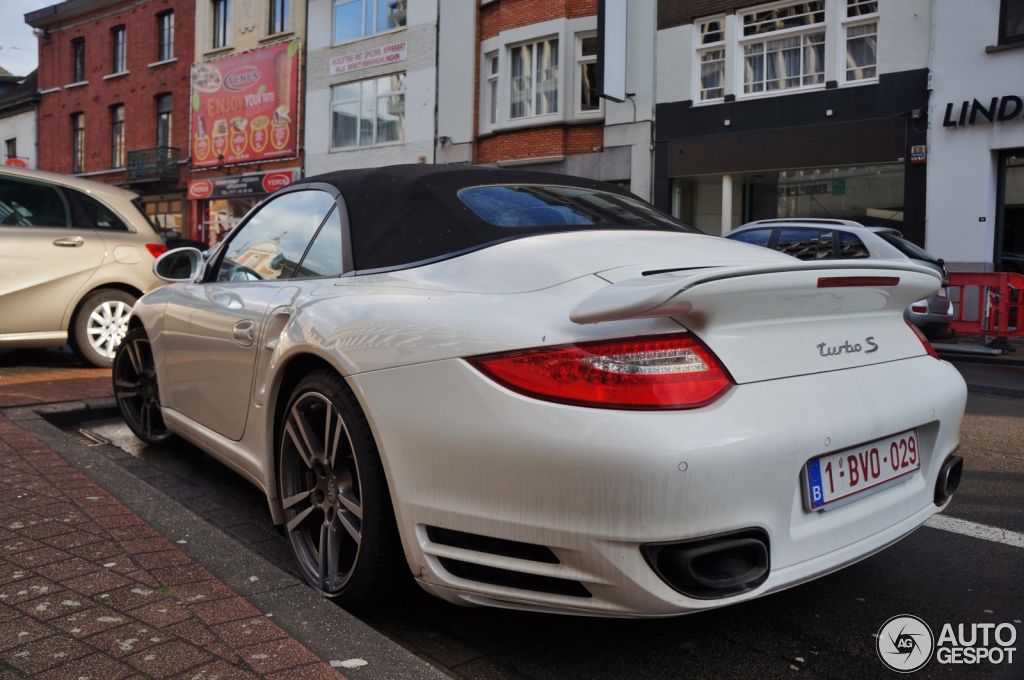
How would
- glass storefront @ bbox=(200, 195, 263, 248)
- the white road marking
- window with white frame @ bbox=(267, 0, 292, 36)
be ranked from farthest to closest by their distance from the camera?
glass storefront @ bbox=(200, 195, 263, 248) → window with white frame @ bbox=(267, 0, 292, 36) → the white road marking

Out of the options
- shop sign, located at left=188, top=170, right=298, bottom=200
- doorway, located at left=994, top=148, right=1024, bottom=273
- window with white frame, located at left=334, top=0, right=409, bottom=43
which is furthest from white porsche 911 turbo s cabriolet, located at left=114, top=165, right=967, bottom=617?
shop sign, located at left=188, top=170, right=298, bottom=200

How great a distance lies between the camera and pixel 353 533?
8.11 feet

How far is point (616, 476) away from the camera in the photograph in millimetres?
1891

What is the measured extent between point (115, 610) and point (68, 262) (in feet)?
19.1

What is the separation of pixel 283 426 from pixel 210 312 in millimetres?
934

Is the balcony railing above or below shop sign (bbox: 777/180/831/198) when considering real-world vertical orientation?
above

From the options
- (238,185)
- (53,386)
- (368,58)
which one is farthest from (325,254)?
(238,185)

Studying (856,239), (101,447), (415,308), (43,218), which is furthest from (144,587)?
(856,239)

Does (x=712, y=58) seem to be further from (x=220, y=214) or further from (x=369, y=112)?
(x=220, y=214)

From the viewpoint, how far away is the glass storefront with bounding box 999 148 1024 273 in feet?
45.8

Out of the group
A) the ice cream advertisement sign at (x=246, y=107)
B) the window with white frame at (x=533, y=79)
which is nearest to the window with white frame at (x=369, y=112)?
the ice cream advertisement sign at (x=246, y=107)

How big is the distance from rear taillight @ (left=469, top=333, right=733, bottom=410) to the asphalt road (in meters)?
0.79

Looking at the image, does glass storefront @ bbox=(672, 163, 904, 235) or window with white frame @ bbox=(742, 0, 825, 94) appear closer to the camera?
glass storefront @ bbox=(672, 163, 904, 235)

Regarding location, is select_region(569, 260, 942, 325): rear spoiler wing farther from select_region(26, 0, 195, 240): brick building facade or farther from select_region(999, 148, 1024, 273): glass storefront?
select_region(26, 0, 195, 240): brick building facade
